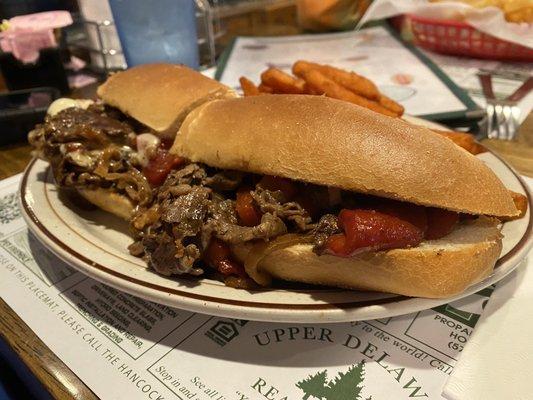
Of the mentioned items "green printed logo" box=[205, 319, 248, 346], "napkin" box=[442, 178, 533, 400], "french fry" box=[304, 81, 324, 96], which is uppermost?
"french fry" box=[304, 81, 324, 96]

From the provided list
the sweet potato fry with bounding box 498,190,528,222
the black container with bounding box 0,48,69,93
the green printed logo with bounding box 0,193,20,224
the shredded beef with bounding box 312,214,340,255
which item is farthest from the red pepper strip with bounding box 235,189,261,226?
the black container with bounding box 0,48,69,93

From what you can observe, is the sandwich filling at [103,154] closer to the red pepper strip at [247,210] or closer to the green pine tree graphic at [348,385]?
the red pepper strip at [247,210]

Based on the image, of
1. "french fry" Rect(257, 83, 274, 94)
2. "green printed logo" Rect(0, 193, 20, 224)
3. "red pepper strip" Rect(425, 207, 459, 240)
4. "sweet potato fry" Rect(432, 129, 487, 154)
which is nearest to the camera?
"red pepper strip" Rect(425, 207, 459, 240)

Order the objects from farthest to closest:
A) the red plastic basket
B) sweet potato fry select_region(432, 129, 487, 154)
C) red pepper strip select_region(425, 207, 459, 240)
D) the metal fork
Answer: the red plastic basket < the metal fork < sweet potato fry select_region(432, 129, 487, 154) < red pepper strip select_region(425, 207, 459, 240)

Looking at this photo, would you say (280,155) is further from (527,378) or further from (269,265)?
(527,378)

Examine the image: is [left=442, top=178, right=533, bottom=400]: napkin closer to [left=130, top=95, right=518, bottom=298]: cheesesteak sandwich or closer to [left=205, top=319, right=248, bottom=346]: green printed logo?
[left=130, top=95, right=518, bottom=298]: cheesesteak sandwich

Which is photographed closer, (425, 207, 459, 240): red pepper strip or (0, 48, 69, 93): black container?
(425, 207, 459, 240): red pepper strip
